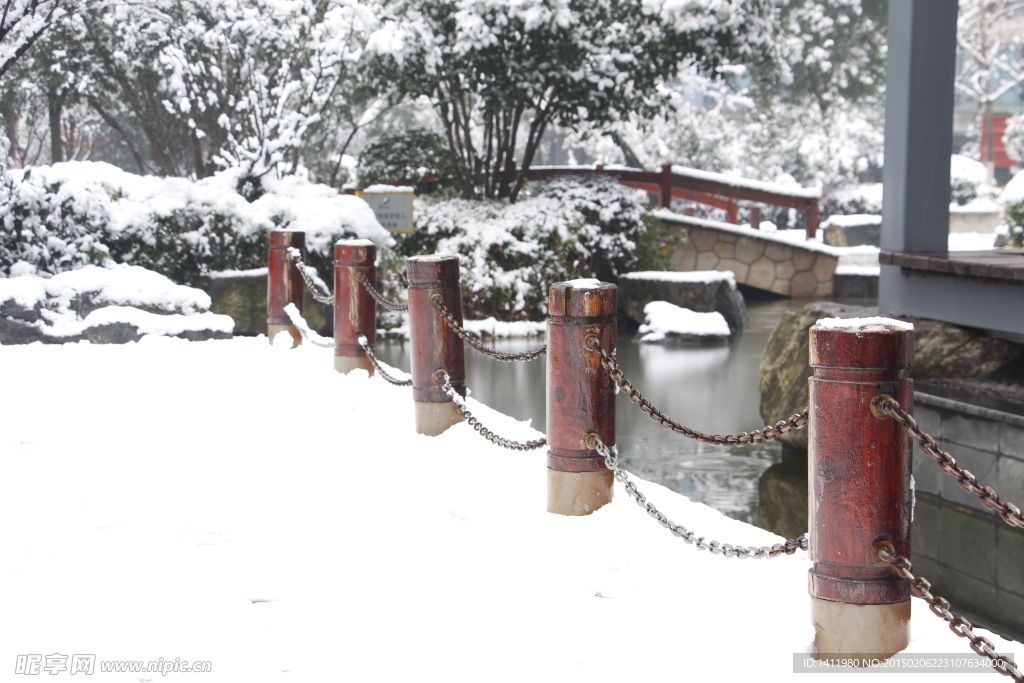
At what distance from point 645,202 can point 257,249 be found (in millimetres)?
6664

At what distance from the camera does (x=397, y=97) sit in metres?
14.7

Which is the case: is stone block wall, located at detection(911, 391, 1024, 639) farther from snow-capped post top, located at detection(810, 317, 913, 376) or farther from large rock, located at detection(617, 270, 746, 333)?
large rock, located at detection(617, 270, 746, 333)

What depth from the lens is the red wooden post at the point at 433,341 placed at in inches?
187

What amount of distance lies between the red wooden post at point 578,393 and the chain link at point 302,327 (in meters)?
4.28

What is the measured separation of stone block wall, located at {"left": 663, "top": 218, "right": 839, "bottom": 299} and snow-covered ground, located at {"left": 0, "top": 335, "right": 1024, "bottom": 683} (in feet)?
41.4

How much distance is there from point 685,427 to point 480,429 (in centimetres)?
126

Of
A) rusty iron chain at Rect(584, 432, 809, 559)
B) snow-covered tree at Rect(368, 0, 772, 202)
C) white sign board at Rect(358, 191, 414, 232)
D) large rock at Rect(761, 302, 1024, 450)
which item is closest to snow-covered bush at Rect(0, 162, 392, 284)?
white sign board at Rect(358, 191, 414, 232)

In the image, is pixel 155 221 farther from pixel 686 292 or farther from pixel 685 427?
pixel 685 427

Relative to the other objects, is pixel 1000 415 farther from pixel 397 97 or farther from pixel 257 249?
pixel 397 97

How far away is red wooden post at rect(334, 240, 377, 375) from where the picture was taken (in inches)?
248

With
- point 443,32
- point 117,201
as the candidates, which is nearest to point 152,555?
point 117,201

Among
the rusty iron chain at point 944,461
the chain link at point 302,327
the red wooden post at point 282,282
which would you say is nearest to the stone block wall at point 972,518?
the rusty iron chain at point 944,461

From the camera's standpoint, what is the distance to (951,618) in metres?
2.17

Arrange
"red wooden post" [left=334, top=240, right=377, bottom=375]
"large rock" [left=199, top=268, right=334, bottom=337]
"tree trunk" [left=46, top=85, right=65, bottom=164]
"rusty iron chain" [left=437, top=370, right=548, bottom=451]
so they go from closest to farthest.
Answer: "rusty iron chain" [left=437, top=370, right=548, bottom=451], "red wooden post" [left=334, top=240, right=377, bottom=375], "large rock" [left=199, top=268, right=334, bottom=337], "tree trunk" [left=46, top=85, right=65, bottom=164]
